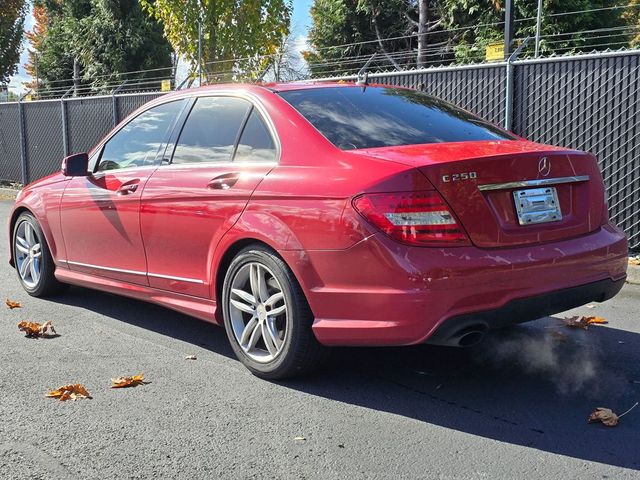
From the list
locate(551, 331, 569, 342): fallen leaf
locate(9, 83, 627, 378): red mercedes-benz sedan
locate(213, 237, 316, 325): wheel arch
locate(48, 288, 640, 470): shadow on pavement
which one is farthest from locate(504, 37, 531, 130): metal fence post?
locate(213, 237, 316, 325): wheel arch

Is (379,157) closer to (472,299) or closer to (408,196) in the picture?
(408,196)

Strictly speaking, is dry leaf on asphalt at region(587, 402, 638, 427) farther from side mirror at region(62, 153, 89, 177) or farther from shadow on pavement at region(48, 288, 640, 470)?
side mirror at region(62, 153, 89, 177)

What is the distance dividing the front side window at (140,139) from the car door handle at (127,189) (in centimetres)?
17

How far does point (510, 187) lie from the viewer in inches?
144

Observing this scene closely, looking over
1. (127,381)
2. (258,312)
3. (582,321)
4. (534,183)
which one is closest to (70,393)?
(127,381)

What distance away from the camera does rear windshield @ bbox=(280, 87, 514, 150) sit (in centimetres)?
411

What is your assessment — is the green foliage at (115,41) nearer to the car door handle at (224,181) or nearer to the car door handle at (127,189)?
the car door handle at (127,189)

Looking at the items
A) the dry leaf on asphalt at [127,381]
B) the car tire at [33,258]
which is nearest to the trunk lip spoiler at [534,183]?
the dry leaf on asphalt at [127,381]

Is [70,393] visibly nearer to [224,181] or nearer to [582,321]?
[224,181]

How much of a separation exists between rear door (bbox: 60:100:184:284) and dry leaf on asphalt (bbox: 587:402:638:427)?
2.88m

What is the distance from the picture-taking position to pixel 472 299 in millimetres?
3480

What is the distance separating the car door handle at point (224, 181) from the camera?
4.30 m

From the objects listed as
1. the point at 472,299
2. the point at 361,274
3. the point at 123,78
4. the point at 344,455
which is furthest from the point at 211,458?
the point at 123,78

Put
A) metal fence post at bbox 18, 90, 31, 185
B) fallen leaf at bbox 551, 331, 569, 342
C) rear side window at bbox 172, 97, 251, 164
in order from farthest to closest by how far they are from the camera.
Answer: metal fence post at bbox 18, 90, 31, 185
fallen leaf at bbox 551, 331, 569, 342
rear side window at bbox 172, 97, 251, 164
